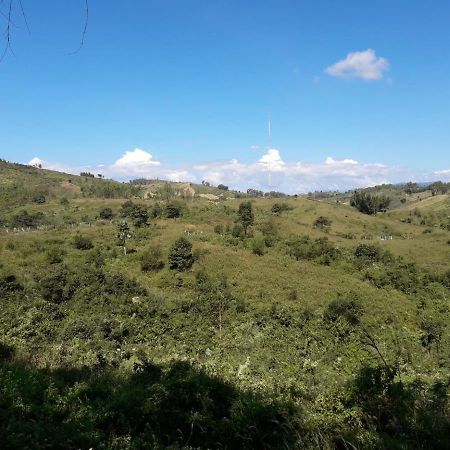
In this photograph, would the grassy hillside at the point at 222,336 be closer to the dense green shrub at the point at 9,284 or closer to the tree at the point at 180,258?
the tree at the point at 180,258

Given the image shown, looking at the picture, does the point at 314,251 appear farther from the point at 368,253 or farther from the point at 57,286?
the point at 57,286

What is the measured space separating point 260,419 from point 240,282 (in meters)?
41.8

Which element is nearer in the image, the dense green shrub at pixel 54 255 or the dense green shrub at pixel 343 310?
the dense green shrub at pixel 343 310

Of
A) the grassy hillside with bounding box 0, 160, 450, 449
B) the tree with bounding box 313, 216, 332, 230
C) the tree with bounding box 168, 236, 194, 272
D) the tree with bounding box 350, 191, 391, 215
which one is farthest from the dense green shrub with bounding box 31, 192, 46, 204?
the tree with bounding box 350, 191, 391, 215

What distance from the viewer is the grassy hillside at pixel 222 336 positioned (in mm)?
7000

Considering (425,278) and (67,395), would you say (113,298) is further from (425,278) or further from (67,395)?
(425,278)

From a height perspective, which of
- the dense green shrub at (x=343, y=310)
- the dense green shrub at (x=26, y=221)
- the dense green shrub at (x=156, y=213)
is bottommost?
the dense green shrub at (x=343, y=310)

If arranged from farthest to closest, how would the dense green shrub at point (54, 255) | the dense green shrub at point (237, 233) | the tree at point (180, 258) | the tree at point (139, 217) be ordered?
the tree at point (139, 217), the dense green shrub at point (237, 233), the tree at point (180, 258), the dense green shrub at point (54, 255)

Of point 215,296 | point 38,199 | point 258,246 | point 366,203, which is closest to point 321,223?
point 366,203

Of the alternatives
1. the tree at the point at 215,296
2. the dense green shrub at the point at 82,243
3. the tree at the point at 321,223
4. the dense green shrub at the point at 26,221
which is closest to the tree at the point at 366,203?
the tree at the point at 321,223

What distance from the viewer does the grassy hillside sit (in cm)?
700

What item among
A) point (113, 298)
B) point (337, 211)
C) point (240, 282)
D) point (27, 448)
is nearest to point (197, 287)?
point (240, 282)

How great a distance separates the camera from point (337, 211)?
11431 cm

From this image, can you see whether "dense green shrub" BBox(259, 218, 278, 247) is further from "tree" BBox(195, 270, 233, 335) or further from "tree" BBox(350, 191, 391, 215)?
"tree" BBox(350, 191, 391, 215)
